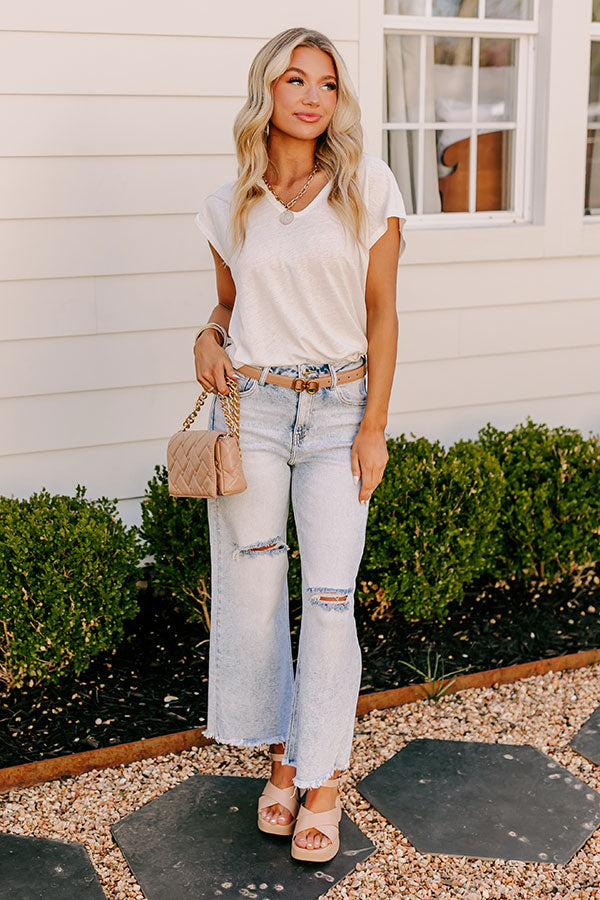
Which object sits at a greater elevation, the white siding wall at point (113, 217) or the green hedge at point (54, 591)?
the white siding wall at point (113, 217)

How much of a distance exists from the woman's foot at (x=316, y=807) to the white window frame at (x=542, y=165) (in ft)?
→ 7.77

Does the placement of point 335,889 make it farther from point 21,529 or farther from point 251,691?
point 21,529

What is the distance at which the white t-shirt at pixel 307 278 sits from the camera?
2230 millimetres

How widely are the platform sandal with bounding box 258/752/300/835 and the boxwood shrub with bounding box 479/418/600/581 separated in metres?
1.59

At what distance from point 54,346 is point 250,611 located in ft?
5.39

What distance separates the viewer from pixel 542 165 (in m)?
4.20

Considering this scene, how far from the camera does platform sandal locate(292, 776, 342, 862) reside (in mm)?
2363

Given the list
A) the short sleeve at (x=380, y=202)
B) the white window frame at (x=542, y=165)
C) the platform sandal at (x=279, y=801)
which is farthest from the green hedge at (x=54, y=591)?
the white window frame at (x=542, y=165)

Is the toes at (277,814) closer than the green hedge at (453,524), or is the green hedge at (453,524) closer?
the toes at (277,814)

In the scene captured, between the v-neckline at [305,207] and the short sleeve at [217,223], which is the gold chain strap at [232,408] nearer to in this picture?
the short sleeve at [217,223]

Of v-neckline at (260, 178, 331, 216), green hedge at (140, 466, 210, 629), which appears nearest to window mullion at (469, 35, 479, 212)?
green hedge at (140, 466, 210, 629)

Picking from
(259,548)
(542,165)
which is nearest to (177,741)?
(259,548)

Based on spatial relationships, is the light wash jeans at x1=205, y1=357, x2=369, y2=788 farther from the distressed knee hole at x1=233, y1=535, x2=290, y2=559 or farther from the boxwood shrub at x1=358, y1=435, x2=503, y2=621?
the boxwood shrub at x1=358, y1=435, x2=503, y2=621

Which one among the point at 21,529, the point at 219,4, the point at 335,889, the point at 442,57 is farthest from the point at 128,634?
the point at 442,57
